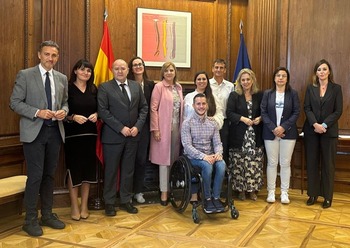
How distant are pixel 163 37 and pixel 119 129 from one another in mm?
1735

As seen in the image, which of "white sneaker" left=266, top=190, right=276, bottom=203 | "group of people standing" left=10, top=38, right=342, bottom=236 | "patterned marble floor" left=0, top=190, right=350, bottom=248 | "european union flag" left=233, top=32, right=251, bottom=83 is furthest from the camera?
"european union flag" left=233, top=32, right=251, bottom=83

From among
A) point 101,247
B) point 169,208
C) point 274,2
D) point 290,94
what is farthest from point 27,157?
point 274,2

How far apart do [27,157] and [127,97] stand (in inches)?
41.8

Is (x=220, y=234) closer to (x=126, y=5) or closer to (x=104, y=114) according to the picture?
(x=104, y=114)

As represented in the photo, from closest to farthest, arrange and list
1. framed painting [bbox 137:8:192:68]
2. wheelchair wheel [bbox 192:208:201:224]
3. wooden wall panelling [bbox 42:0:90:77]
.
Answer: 1. wheelchair wheel [bbox 192:208:201:224]
2. wooden wall panelling [bbox 42:0:90:77]
3. framed painting [bbox 137:8:192:68]

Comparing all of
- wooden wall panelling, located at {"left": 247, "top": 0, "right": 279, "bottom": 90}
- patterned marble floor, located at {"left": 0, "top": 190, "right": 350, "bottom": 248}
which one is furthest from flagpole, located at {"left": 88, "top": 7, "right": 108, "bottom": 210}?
wooden wall panelling, located at {"left": 247, "top": 0, "right": 279, "bottom": 90}

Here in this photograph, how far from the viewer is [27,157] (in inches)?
123

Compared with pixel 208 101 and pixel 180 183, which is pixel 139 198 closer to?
pixel 180 183

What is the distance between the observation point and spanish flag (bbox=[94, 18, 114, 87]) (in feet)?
13.7

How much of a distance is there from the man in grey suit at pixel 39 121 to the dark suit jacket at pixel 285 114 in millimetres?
2072

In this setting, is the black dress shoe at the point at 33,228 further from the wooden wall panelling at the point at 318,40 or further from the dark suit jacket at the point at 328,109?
the wooden wall panelling at the point at 318,40

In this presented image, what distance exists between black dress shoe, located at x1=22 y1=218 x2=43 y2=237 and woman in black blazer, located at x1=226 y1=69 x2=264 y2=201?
2070 mm

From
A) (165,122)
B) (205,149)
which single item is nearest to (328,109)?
(205,149)

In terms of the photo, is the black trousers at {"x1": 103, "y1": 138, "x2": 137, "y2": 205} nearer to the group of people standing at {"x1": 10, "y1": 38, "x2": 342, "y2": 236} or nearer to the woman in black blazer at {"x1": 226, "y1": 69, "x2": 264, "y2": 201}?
the group of people standing at {"x1": 10, "y1": 38, "x2": 342, "y2": 236}
